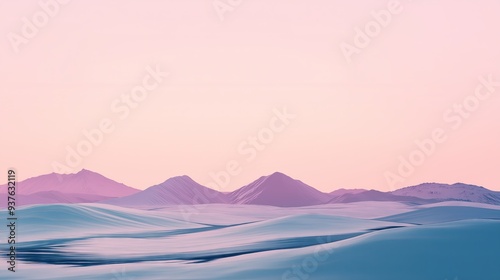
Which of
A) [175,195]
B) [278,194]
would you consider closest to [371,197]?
Result: [278,194]

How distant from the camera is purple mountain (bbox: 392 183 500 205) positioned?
105812 mm

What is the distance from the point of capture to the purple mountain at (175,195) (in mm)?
91562

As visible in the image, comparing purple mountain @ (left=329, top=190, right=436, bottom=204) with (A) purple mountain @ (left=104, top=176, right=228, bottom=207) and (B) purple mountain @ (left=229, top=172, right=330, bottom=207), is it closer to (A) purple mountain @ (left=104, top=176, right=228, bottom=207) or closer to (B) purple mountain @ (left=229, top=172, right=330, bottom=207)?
(B) purple mountain @ (left=229, top=172, right=330, bottom=207)

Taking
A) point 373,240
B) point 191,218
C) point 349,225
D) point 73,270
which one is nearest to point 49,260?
point 73,270

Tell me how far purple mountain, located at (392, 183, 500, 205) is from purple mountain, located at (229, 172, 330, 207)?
14640 mm

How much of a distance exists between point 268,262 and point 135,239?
48.8ft

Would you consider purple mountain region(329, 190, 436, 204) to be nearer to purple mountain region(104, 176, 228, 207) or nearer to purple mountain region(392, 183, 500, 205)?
purple mountain region(392, 183, 500, 205)

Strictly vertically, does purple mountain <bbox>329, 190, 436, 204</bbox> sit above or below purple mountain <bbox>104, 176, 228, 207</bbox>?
below

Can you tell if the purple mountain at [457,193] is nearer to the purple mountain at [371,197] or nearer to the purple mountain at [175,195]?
the purple mountain at [371,197]

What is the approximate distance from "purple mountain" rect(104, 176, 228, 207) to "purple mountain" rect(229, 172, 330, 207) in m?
4.19

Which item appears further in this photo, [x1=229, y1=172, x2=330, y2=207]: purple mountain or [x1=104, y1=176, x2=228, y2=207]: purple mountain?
[x1=229, y1=172, x2=330, y2=207]: purple mountain

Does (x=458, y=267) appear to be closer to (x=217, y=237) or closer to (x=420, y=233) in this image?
(x=420, y=233)

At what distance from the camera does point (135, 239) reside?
34531 millimetres

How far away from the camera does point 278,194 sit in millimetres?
108875
